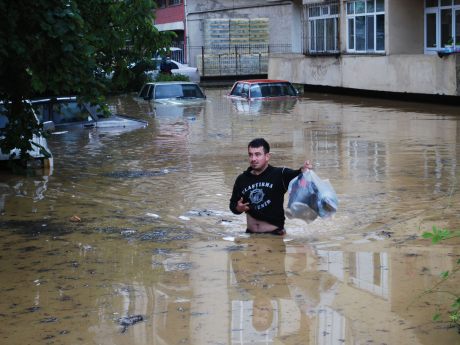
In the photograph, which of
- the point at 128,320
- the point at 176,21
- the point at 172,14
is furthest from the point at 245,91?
the point at 172,14

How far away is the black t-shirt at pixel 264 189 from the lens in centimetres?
818

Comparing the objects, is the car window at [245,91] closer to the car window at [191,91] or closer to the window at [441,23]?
the car window at [191,91]

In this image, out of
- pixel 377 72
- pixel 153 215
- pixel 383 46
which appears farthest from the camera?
pixel 383 46

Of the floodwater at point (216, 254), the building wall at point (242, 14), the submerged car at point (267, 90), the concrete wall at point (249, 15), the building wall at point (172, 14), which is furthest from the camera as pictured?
the building wall at point (172, 14)

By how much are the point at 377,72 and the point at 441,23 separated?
2.86 metres

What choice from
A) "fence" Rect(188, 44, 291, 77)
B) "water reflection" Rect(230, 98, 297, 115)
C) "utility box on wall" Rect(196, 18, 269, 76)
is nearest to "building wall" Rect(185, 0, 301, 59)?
"utility box on wall" Rect(196, 18, 269, 76)

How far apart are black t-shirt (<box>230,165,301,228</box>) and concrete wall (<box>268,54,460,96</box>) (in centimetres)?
1778

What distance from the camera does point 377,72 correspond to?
29.5 meters

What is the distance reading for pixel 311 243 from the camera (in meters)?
8.55

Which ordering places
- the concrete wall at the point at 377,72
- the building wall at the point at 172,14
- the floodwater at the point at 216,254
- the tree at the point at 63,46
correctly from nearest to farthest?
the floodwater at the point at 216,254
the tree at the point at 63,46
the concrete wall at the point at 377,72
the building wall at the point at 172,14

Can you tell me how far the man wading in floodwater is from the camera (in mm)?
8094

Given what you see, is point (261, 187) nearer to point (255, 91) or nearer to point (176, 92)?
point (176, 92)

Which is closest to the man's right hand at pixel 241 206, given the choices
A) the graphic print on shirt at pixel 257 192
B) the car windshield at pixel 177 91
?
the graphic print on shirt at pixel 257 192

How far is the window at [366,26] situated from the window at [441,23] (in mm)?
1686
